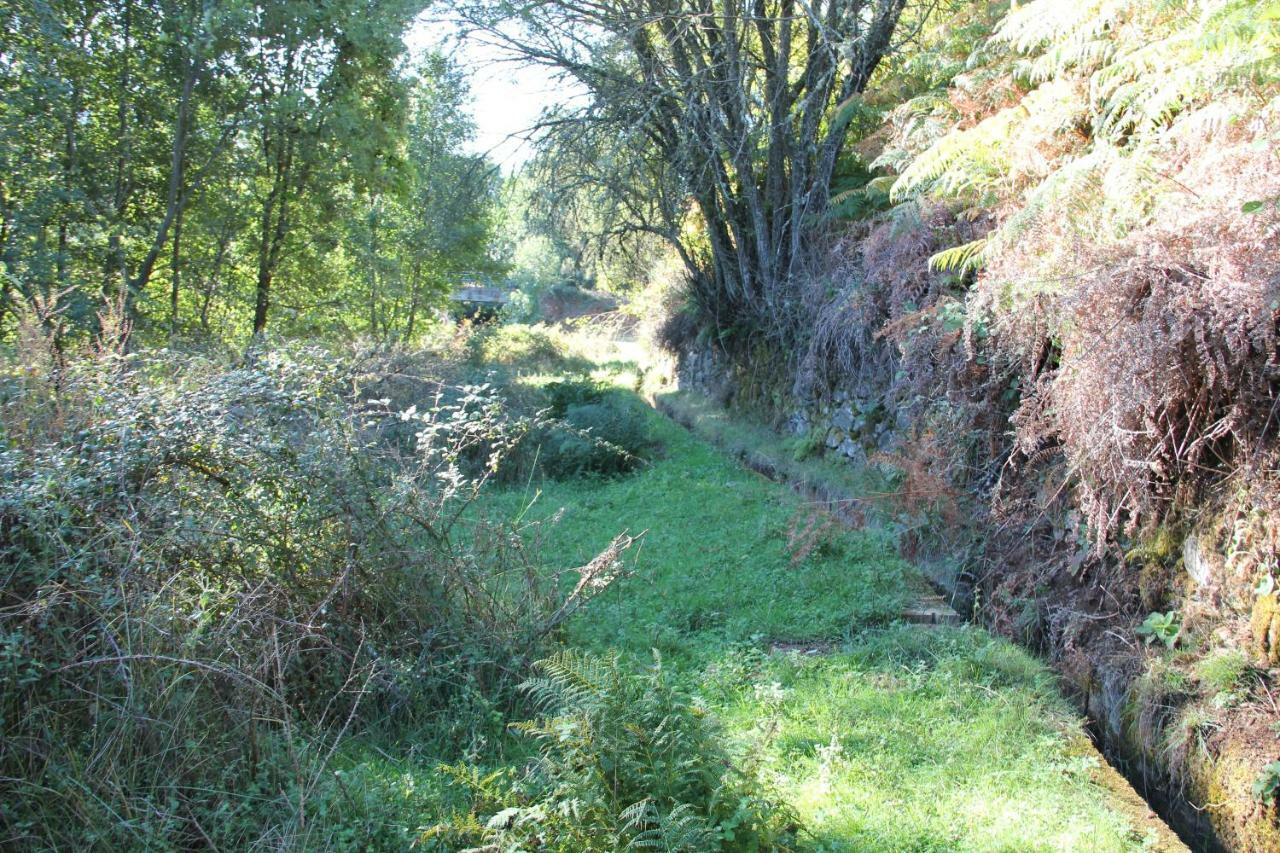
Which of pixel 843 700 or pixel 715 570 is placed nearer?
pixel 843 700

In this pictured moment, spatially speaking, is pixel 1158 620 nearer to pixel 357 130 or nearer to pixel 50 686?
pixel 50 686

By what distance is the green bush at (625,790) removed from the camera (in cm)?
270

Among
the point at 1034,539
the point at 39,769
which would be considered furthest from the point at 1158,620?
the point at 39,769

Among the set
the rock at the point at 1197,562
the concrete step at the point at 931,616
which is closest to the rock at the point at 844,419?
the concrete step at the point at 931,616

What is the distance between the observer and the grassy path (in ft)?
11.0

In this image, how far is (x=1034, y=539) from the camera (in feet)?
18.6

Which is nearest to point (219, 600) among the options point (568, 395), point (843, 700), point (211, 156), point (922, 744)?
point (843, 700)

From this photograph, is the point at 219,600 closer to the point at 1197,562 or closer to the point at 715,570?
the point at 715,570

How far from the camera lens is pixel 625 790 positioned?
112 inches

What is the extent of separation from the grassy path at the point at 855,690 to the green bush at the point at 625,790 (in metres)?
0.20

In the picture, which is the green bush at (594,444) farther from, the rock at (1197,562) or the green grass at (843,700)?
the rock at (1197,562)

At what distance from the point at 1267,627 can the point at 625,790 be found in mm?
3261

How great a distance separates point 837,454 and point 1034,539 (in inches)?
153

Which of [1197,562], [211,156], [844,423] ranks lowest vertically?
[1197,562]
